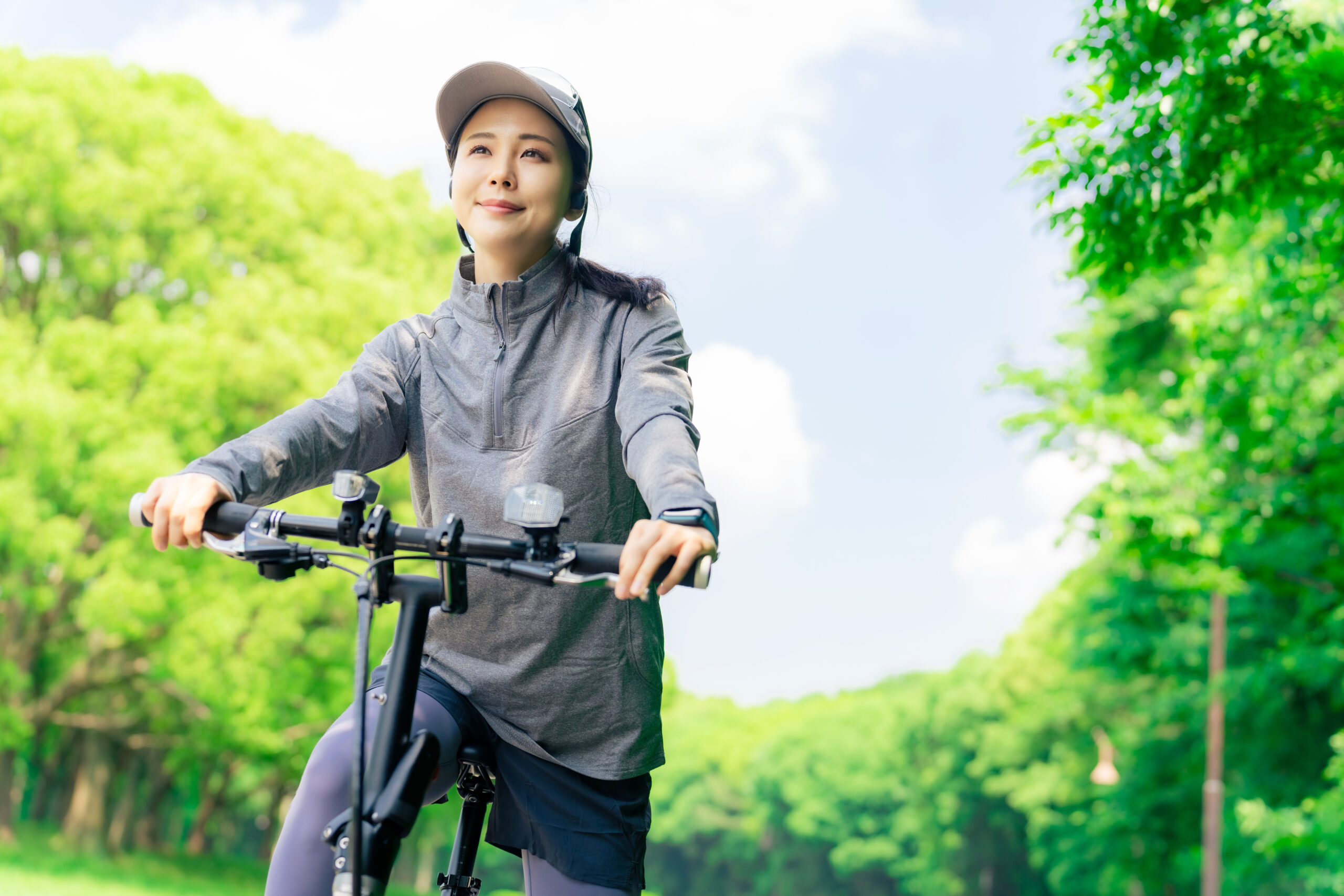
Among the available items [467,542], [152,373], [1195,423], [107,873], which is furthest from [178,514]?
[107,873]

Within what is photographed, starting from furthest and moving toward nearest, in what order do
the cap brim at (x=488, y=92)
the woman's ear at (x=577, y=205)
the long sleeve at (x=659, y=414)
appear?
the woman's ear at (x=577, y=205), the cap brim at (x=488, y=92), the long sleeve at (x=659, y=414)

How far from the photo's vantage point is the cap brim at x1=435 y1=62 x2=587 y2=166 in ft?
7.88

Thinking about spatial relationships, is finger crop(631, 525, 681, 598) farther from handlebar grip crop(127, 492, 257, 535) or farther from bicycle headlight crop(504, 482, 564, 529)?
handlebar grip crop(127, 492, 257, 535)

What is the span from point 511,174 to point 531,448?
0.58 meters

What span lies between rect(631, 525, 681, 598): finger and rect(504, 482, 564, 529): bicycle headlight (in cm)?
14

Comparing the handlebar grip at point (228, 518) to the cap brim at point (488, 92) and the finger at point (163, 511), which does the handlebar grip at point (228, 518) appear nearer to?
the finger at point (163, 511)

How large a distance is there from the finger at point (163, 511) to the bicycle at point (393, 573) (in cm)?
5

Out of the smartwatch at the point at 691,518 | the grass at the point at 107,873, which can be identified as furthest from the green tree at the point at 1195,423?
the grass at the point at 107,873

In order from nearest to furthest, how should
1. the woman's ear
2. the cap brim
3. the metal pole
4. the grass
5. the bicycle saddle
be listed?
the bicycle saddle, the cap brim, the woman's ear, the metal pole, the grass

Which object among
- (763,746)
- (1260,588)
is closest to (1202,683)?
(1260,588)

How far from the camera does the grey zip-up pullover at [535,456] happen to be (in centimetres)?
227

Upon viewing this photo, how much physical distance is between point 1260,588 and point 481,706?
16086mm

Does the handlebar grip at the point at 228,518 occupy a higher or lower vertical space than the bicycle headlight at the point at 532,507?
lower

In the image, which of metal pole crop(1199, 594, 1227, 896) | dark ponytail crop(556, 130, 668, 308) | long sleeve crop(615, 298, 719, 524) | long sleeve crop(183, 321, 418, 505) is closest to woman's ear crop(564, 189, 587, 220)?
dark ponytail crop(556, 130, 668, 308)
